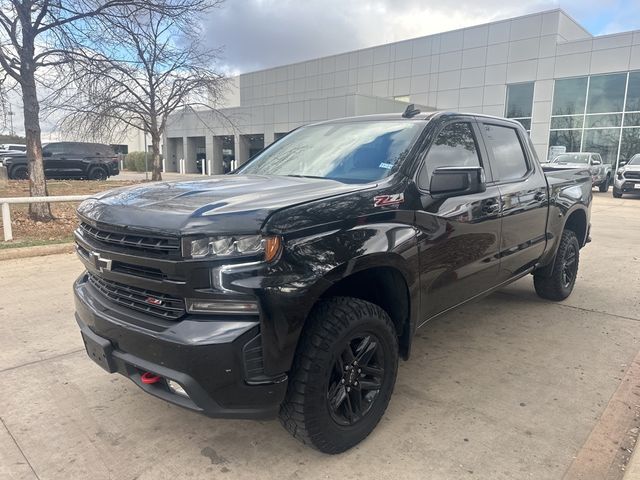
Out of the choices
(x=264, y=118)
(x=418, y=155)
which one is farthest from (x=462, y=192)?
(x=264, y=118)

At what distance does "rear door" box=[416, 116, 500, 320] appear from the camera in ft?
9.75

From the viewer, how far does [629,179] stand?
755 inches

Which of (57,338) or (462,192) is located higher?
(462,192)

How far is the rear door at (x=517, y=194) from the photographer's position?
12.6 ft

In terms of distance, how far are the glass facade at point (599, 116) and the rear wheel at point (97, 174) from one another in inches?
945

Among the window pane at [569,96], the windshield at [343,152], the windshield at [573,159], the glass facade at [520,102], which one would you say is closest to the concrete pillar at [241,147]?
the glass facade at [520,102]

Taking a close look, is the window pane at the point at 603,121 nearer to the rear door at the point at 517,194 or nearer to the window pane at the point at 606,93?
the window pane at the point at 606,93

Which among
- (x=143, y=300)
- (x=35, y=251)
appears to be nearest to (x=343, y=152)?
(x=143, y=300)

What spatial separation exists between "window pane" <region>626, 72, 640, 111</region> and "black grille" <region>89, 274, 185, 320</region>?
28421 millimetres

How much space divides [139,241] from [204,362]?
67cm

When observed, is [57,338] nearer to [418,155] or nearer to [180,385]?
[180,385]

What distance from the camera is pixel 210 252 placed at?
6.87 ft

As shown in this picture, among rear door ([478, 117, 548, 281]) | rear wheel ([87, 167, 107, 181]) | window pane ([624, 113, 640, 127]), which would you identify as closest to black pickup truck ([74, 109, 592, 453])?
rear door ([478, 117, 548, 281])

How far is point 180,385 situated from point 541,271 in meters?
4.19
